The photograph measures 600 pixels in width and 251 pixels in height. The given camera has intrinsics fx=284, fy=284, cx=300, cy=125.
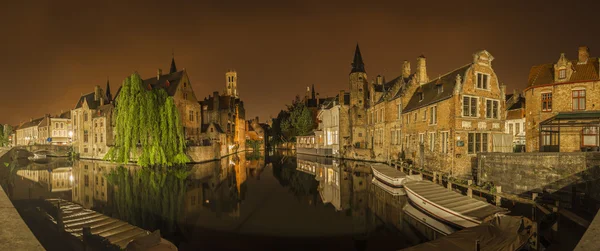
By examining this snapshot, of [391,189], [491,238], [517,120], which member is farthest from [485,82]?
[491,238]

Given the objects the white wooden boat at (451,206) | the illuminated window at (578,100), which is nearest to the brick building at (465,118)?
the illuminated window at (578,100)

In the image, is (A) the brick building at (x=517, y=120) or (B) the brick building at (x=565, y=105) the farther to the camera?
(A) the brick building at (x=517, y=120)

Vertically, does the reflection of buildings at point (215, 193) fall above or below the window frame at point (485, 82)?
below

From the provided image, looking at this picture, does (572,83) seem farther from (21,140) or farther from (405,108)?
(21,140)

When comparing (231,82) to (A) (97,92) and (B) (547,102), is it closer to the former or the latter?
(A) (97,92)

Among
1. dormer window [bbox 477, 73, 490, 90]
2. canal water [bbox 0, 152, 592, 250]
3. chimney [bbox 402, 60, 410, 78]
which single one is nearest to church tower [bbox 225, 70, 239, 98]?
chimney [bbox 402, 60, 410, 78]

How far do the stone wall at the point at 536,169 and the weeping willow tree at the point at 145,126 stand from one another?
118 feet

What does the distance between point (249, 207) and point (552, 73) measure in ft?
100.0

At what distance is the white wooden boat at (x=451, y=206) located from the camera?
1373 cm

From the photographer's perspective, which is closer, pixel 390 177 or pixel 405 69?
pixel 390 177

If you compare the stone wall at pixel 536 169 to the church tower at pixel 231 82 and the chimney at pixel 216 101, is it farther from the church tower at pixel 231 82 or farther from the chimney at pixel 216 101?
the church tower at pixel 231 82

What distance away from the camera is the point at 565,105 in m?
25.6

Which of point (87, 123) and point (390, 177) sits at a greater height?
point (87, 123)

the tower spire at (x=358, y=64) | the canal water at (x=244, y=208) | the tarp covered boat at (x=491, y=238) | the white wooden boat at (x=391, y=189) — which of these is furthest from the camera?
the tower spire at (x=358, y=64)
